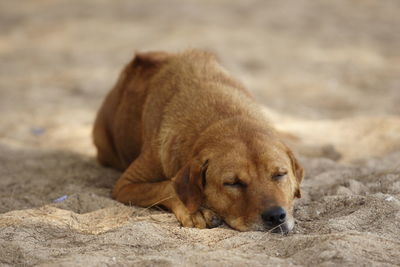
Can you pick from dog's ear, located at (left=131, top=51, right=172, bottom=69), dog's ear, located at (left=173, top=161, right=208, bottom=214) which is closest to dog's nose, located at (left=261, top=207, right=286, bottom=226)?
dog's ear, located at (left=173, top=161, right=208, bottom=214)

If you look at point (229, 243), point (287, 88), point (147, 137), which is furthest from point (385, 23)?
point (229, 243)

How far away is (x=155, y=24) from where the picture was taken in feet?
45.1

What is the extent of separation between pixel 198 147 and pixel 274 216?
0.87 meters

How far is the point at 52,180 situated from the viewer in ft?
20.0

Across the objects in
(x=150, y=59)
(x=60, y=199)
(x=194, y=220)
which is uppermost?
(x=150, y=59)

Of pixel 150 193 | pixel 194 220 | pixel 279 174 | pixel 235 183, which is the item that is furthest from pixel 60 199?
pixel 279 174

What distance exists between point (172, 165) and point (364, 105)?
17.7 feet

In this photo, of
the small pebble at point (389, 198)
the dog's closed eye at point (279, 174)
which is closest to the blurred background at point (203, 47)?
the dog's closed eye at point (279, 174)

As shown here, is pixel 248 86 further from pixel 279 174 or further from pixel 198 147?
pixel 279 174

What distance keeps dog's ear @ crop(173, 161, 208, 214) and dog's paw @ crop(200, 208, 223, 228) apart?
9 centimetres

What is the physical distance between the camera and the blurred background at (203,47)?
377 inches

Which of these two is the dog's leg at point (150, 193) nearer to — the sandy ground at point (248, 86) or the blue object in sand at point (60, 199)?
the sandy ground at point (248, 86)

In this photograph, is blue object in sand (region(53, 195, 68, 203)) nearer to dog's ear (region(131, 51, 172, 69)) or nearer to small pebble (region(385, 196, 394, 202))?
dog's ear (region(131, 51, 172, 69))

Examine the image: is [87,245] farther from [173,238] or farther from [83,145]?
[83,145]
